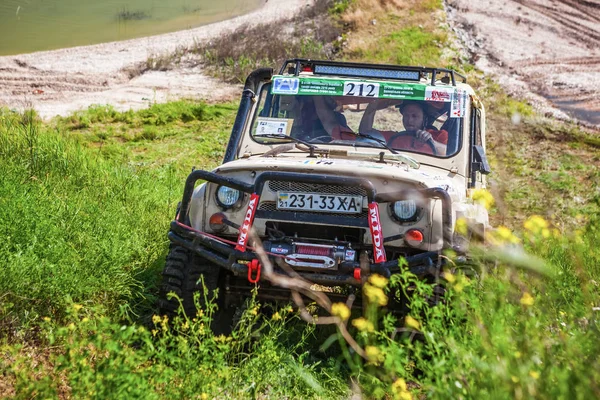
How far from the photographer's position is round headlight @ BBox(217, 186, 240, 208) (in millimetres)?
5715

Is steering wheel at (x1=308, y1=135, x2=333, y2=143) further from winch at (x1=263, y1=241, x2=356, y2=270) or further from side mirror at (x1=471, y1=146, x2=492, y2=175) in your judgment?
winch at (x1=263, y1=241, x2=356, y2=270)

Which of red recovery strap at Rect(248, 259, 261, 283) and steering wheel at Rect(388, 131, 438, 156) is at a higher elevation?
steering wheel at Rect(388, 131, 438, 156)

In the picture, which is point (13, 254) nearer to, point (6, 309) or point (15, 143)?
point (6, 309)

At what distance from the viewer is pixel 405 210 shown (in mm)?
5461

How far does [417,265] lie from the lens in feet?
17.0

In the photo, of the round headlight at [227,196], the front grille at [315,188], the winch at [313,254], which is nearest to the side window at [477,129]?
the front grille at [315,188]

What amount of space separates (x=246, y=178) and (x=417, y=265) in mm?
1330

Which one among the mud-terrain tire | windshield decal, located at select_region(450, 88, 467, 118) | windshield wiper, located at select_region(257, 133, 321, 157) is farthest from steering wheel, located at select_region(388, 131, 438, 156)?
the mud-terrain tire

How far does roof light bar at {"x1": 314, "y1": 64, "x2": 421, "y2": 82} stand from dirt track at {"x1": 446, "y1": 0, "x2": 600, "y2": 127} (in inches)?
489

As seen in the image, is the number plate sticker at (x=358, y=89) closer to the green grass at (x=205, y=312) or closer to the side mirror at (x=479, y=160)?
the side mirror at (x=479, y=160)

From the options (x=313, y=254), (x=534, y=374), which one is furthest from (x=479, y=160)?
(x=534, y=374)

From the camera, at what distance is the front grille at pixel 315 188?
5.56m

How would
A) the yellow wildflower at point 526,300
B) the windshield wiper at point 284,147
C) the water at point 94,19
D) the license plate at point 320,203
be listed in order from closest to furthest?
the yellow wildflower at point 526,300 < the license plate at point 320,203 < the windshield wiper at point 284,147 < the water at point 94,19

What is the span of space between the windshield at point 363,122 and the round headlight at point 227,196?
3.50ft
